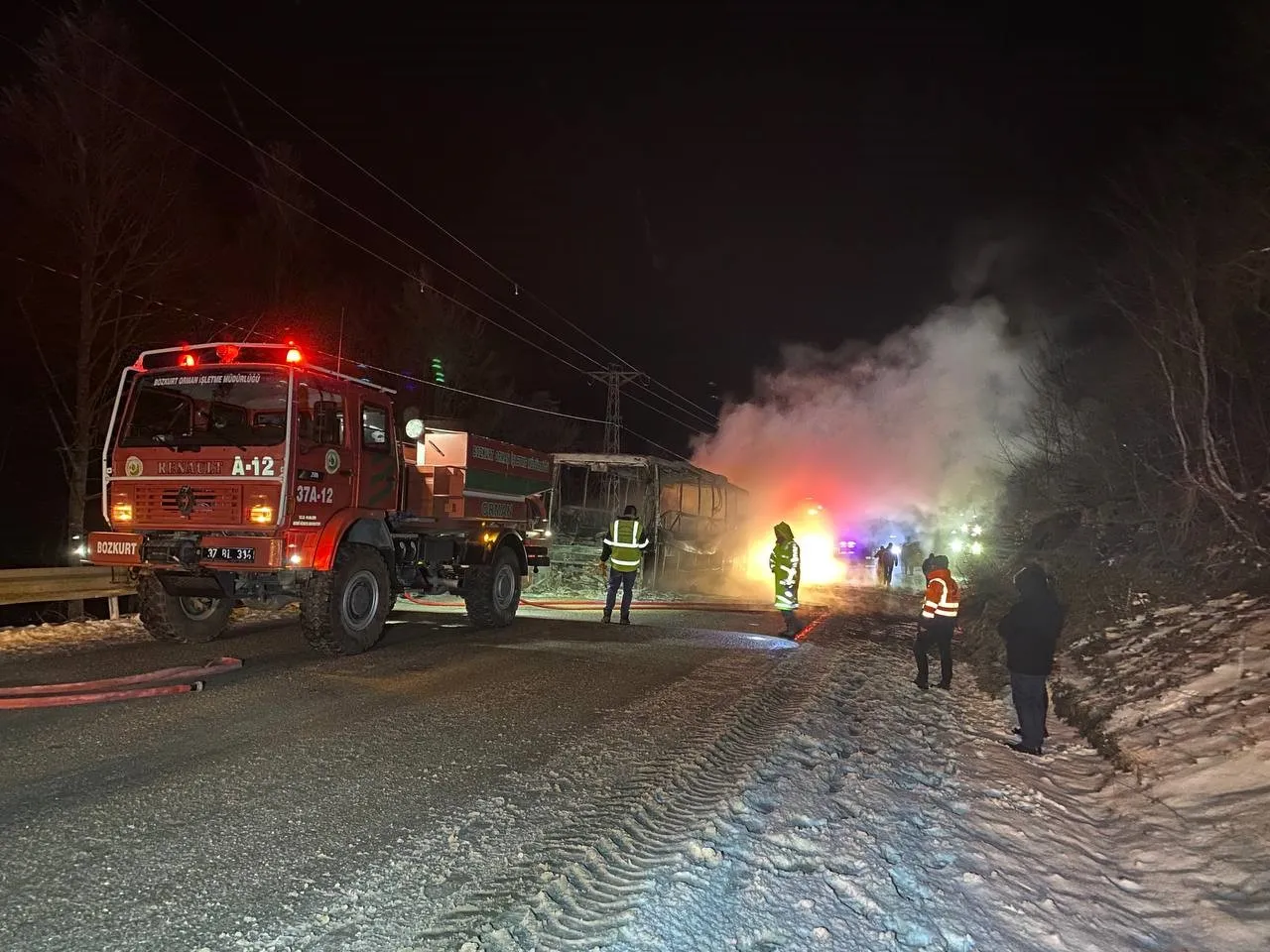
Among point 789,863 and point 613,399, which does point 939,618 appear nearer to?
point 789,863

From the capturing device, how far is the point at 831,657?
31.1ft

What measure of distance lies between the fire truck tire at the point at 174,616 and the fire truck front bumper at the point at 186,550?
59 cm

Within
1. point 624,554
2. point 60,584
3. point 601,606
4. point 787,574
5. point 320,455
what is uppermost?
point 320,455

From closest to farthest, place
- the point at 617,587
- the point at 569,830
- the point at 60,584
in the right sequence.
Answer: the point at 569,830, the point at 60,584, the point at 617,587

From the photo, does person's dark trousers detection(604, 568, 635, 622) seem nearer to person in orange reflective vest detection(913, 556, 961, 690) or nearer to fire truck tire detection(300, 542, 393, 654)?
fire truck tire detection(300, 542, 393, 654)

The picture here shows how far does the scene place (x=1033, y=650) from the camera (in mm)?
6070

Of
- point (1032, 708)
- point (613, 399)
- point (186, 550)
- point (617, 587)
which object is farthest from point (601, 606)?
point (613, 399)

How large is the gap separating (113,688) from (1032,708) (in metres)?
7.36

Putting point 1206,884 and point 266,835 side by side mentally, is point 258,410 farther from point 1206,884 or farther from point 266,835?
point 1206,884

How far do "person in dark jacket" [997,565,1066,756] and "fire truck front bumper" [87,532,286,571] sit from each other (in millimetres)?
6489

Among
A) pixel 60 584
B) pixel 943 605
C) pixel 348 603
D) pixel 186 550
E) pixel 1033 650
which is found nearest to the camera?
pixel 1033 650

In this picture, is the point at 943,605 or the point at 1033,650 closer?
the point at 1033,650

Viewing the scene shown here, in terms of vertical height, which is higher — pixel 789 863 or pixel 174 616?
pixel 174 616

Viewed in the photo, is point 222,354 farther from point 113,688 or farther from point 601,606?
point 601,606
